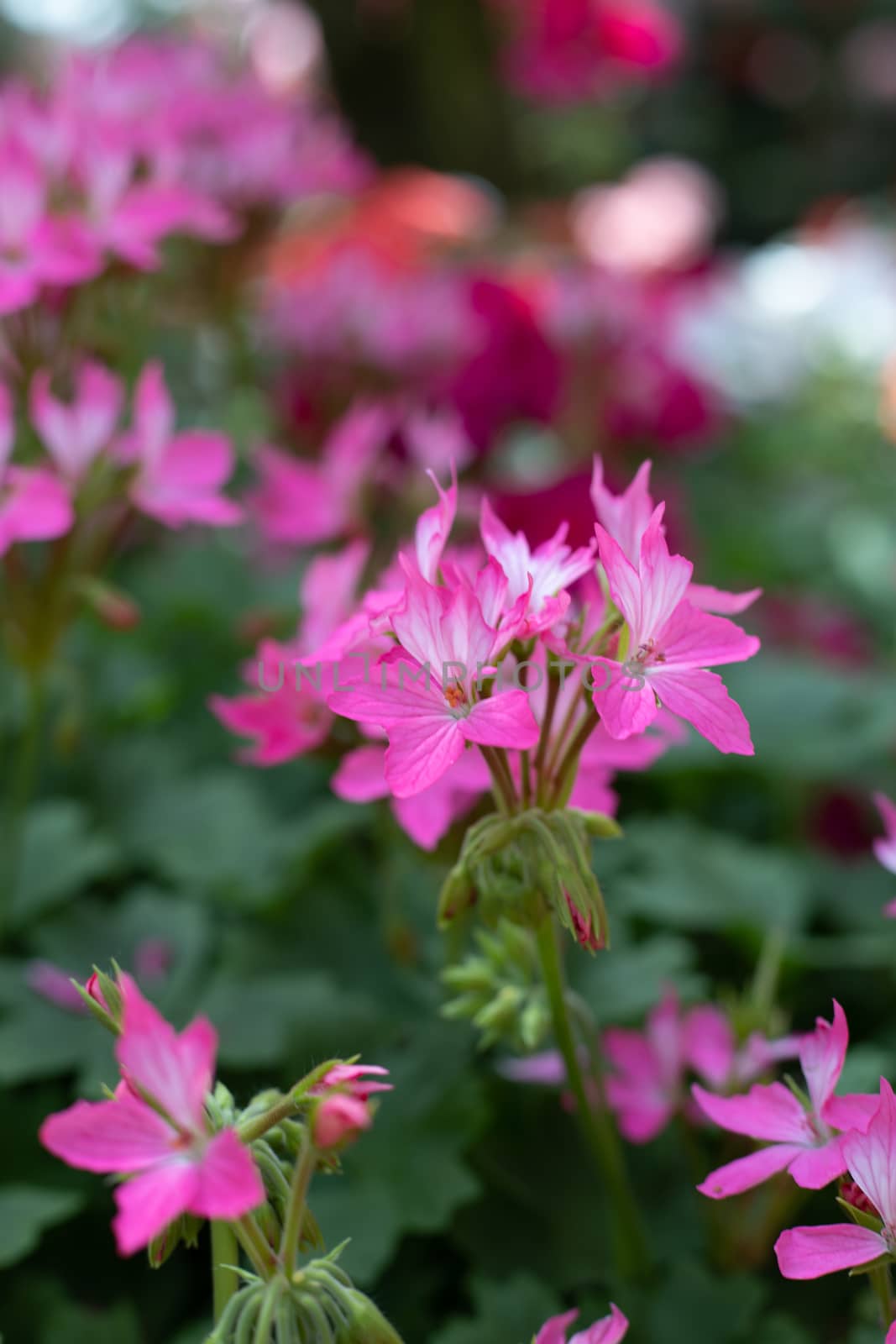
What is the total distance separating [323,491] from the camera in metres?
0.88

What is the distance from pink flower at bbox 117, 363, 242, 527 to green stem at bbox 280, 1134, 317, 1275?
0.46 metres

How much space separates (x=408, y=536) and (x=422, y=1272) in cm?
55

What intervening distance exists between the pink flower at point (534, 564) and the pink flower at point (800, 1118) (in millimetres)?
178

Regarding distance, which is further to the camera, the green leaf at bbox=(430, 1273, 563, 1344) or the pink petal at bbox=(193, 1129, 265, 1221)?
the green leaf at bbox=(430, 1273, 563, 1344)

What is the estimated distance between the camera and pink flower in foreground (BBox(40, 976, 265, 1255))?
33cm

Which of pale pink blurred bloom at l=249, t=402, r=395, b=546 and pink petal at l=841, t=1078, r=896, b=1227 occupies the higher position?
pink petal at l=841, t=1078, r=896, b=1227

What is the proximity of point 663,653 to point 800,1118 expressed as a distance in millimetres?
178

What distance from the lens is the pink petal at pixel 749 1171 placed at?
45 cm

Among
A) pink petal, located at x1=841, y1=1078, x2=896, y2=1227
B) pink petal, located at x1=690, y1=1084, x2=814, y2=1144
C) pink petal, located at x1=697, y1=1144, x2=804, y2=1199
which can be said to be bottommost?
pink petal, located at x1=697, y1=1144, x2=804, y2=1199

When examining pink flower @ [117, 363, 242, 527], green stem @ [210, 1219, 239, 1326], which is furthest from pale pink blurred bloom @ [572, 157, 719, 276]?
green stem @ [210, 1219, 239, 1326]

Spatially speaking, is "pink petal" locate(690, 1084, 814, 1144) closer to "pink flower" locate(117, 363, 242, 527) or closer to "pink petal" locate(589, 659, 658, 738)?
"pink petal" locate(589, 659, 658, 738)

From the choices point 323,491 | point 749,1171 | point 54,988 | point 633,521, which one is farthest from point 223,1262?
point 323,491

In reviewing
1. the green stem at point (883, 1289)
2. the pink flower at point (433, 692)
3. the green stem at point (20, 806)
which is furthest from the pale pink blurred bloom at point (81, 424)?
the green stem at point (883, 1289)

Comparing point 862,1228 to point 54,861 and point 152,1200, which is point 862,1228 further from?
point 54,861
